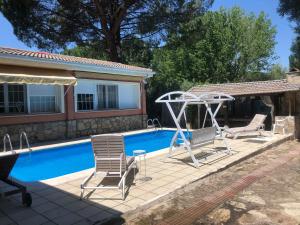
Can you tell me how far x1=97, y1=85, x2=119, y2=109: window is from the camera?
69.8 feet

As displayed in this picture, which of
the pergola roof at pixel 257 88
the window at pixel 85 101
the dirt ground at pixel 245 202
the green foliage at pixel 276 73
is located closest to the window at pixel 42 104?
the window at pixel 85 101

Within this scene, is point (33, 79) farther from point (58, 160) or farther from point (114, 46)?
point (114, 46)

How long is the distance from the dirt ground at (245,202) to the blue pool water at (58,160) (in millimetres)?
5358

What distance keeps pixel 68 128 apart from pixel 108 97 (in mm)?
4717

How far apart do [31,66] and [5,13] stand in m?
10.7

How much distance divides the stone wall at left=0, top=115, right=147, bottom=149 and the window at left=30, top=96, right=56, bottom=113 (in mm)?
1274

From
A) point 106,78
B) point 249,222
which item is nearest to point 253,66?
point 106,78

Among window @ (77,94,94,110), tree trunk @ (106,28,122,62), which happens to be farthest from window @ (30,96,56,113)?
tree trunk @ (106,28,122,62)

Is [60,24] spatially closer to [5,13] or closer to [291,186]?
[5,13]

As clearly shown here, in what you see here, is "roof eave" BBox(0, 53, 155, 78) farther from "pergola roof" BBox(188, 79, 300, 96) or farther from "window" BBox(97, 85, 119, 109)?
"pergola roof" BBox(188, 79, 300, 96)

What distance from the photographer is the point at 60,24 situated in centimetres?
2558

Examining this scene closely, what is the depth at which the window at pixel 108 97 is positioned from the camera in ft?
69.8

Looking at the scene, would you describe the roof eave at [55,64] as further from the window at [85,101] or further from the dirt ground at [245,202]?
the dirt ground at [245,202]

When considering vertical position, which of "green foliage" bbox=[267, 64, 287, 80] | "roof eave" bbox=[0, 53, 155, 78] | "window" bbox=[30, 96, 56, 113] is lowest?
"window" bbox=[30, 96, 56, 113]
